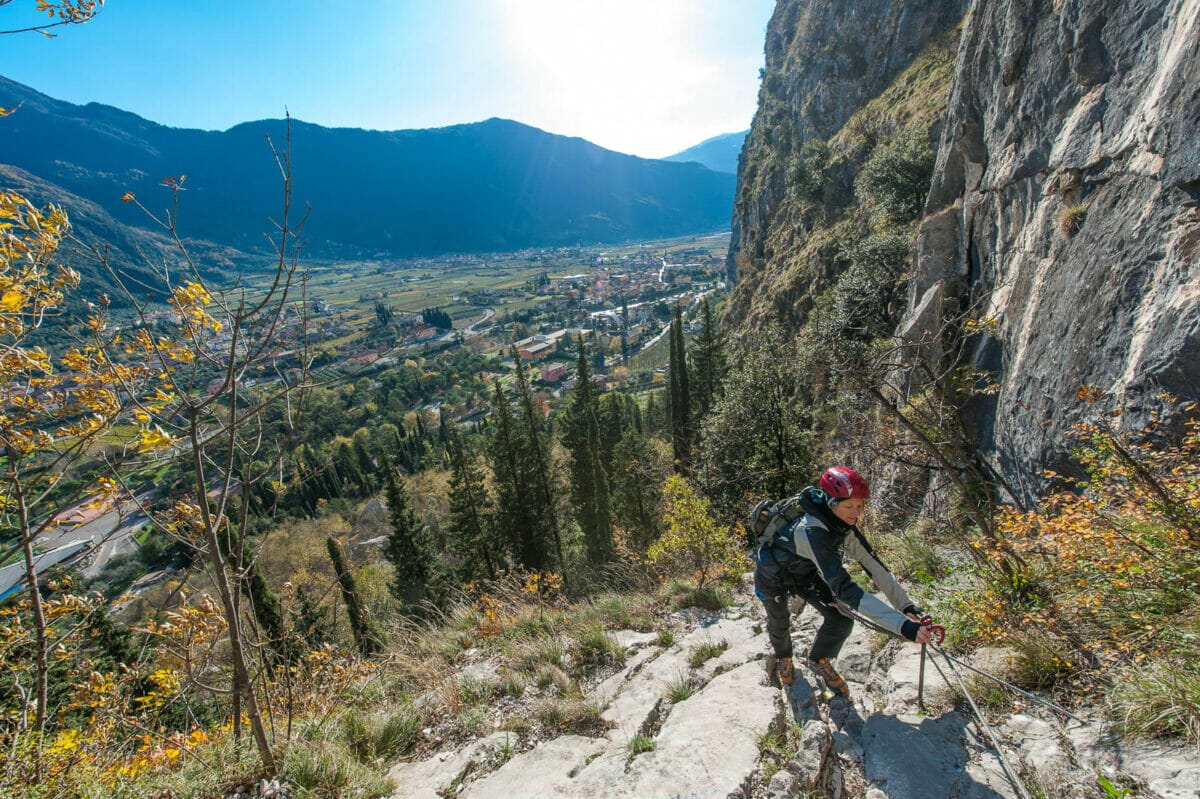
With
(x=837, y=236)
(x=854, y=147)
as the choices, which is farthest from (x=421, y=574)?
(x=854, y=147)

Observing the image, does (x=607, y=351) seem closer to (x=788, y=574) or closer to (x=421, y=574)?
(x=421, y=574)

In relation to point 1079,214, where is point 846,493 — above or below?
below

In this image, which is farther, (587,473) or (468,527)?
(587,473)

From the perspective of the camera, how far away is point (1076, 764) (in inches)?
123

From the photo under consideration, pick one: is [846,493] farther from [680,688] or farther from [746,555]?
[746,555]

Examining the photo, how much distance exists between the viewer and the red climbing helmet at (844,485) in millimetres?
4000

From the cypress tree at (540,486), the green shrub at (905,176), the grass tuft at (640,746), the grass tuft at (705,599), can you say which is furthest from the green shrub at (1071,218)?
the cypress tree at (540,486)

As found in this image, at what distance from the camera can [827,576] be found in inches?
155

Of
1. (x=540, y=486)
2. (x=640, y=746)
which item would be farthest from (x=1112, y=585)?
(x=540, y=486)

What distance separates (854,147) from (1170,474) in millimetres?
40280

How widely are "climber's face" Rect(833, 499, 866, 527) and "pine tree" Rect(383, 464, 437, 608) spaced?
24.9 metres

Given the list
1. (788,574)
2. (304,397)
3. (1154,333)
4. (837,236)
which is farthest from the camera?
(837,236)

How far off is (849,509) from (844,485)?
0.62ft

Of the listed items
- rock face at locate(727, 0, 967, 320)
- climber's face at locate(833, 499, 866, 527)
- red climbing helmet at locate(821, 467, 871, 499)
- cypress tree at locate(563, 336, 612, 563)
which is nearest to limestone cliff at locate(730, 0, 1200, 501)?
red climbing helmet at locate(821, 467, 871, 499)
